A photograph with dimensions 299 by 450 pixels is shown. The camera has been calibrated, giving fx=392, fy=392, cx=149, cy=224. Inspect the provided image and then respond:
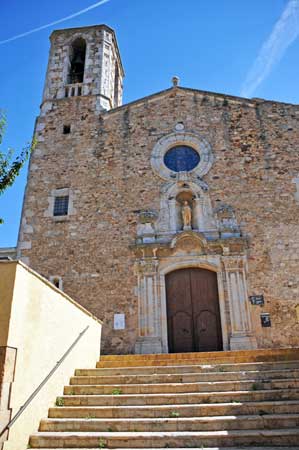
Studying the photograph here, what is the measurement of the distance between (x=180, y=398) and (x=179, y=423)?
0.61 m

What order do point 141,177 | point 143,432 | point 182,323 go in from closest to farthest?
1. point 143,432
2. point 182,323
3. point 141,177

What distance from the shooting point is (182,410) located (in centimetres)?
516

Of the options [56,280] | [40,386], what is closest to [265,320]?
[56,280]

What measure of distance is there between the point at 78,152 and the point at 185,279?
522 centimetres

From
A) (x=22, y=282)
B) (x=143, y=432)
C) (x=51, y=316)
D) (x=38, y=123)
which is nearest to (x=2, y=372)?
(x=22, y=282)

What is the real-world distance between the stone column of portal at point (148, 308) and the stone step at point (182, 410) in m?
4.19

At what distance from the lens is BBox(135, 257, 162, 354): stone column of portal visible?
31.1 feet

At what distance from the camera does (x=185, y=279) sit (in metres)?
10.4

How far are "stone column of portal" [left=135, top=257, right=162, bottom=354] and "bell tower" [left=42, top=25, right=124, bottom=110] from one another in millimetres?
5787

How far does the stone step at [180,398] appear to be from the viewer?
5391 millimetres

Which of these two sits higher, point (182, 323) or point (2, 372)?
point (182, 323)

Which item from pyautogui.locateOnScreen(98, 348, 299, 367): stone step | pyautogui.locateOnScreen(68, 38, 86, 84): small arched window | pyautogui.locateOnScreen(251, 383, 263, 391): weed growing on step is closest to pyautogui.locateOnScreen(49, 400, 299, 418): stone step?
pyautogui.locateOnScreen(251, 383, 263, 391): weed growing on step

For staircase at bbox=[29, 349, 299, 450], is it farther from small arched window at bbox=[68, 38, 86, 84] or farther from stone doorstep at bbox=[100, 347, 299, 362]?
small arched window at bbox=[68, 38, 86, 84]

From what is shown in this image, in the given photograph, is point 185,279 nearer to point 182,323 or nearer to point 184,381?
point 182,323
